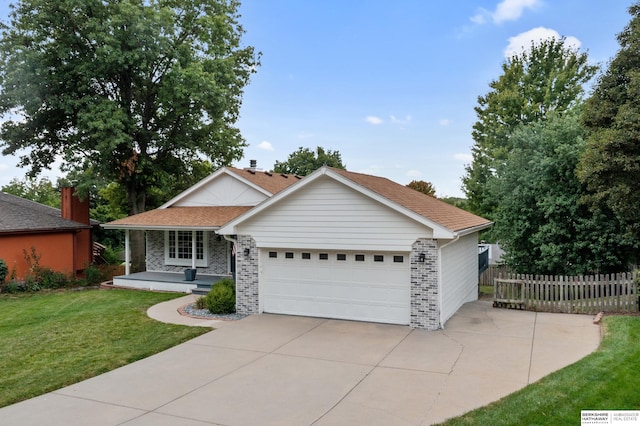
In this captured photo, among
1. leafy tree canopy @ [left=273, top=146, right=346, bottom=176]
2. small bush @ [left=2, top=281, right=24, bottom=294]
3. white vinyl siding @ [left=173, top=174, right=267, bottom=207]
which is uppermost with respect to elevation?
leafy tree canopy @ [left=273, top=146, right=346, bottom=176]

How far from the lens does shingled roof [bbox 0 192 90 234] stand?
19.6 m

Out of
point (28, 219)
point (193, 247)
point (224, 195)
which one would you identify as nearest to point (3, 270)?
point (28, 219)

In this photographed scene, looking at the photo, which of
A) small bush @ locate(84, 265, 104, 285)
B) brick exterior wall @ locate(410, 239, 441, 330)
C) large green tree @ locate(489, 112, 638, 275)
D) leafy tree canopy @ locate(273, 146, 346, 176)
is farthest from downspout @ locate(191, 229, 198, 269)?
leafy tree canopy @ locate(273, 146, 346, 176)

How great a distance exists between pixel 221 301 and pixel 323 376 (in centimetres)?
600

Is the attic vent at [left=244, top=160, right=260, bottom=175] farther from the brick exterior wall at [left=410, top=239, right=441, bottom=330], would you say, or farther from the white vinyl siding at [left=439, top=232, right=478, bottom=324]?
the brick exterior wall at [left=410, top=239, right=441, bottom=330]

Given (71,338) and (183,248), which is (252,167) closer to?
(183,248)

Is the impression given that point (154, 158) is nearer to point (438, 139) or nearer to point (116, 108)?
point (116, 108)

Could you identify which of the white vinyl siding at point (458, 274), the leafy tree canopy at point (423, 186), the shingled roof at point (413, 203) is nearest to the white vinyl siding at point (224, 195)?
the shingled roof at point (413, 203)

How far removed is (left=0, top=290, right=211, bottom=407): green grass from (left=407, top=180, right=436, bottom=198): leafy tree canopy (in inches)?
1343

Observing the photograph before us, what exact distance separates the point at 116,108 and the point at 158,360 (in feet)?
55.3

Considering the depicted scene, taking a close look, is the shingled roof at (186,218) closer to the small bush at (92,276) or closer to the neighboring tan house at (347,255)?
the small bush at (92,276)

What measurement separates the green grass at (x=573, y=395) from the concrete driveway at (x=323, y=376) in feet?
1.25

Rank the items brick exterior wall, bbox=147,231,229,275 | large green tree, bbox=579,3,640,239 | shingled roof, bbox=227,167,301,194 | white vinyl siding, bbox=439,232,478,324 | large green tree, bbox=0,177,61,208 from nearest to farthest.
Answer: white vinyl siding, bbox=439,232,478,324, large green tree, bbox=579,3,640,239, brick exterior wall, bbox=147,231,229,275, shingled roof, bbox=227,167,301,194, large green tree, bbox=0,177,61,208

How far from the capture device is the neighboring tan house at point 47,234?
19.4m
